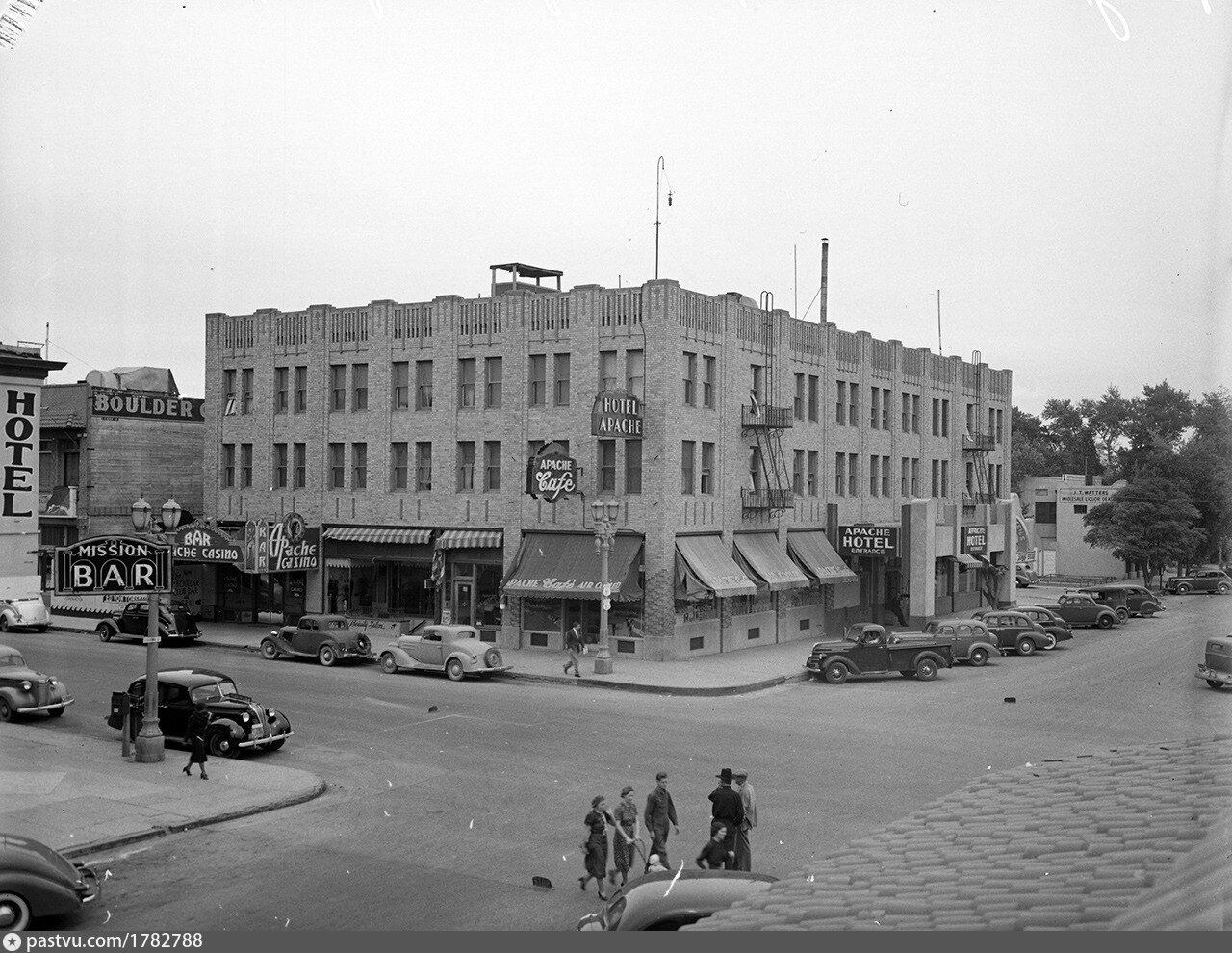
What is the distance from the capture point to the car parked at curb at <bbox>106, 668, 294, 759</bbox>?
22.2 m

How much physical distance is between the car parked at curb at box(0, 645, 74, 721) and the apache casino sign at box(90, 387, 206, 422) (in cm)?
2688

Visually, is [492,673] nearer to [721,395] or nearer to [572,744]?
[572,744]

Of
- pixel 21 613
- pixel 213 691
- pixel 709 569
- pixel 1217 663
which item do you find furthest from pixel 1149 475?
pixel 21 613

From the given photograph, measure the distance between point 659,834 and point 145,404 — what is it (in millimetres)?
44044

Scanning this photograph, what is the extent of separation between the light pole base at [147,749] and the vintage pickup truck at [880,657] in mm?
19442

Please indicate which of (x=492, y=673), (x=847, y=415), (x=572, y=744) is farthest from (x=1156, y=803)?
(x=847, y=415)

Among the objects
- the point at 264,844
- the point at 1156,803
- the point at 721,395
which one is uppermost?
the point at 721,395

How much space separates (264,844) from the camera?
1633 centimetres

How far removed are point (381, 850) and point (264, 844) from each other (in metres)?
1.89

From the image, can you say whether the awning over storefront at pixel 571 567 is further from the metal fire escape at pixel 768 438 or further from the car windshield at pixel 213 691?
the car windshield at pixel 213 691

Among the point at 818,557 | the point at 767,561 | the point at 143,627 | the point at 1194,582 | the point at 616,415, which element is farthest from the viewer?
the point at 1194,582

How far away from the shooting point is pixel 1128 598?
50656mm

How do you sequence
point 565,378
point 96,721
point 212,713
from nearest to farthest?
point 212,713, point 96,721, point 565,378

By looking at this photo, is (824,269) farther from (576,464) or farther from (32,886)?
(32,886)
